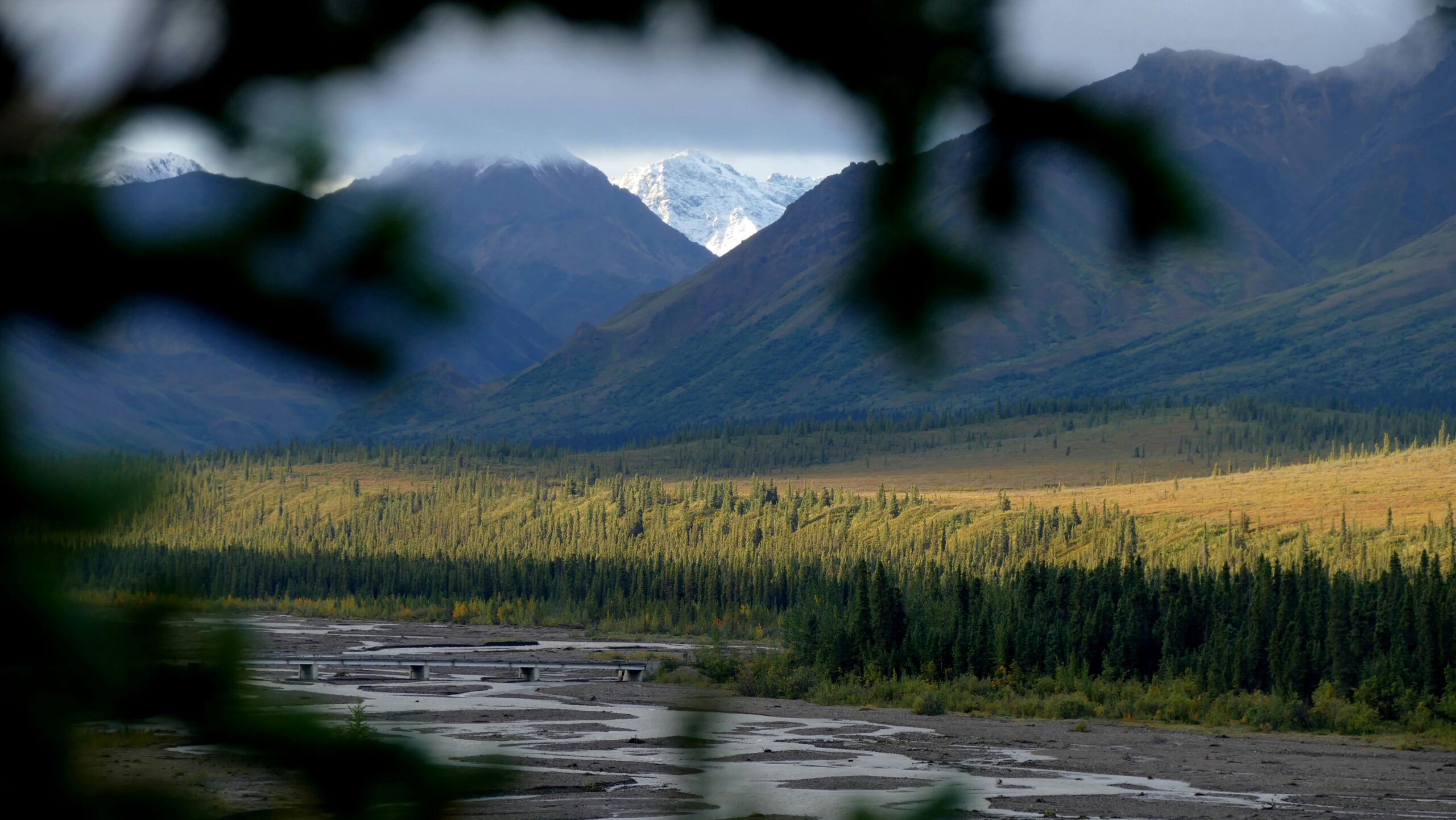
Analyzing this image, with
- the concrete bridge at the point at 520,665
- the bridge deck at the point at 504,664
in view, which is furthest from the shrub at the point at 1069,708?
the bridge deck at the point at 504,664

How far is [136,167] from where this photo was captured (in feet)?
6.91

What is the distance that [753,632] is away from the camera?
103750 millimetres

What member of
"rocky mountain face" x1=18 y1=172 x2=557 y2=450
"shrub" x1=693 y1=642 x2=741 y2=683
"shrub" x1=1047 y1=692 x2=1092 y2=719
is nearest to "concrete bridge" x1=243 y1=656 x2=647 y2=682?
"shrub" x1=693 y1=642 x2=741 y2=683

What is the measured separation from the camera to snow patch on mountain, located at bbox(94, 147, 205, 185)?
2.05 metres

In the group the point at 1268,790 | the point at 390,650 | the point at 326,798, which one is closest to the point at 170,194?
the point at 326,798

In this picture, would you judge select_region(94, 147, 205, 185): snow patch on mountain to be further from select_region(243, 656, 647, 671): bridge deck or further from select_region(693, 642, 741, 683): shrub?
select_region(243, 656, 647, 671): bridge deck

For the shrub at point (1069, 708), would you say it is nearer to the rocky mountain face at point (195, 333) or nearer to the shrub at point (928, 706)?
the shrub at point (928, 706)

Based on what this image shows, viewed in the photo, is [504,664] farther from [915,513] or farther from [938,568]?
[915,513]

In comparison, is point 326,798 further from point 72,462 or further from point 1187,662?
point 1187,662

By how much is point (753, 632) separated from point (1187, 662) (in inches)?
1721

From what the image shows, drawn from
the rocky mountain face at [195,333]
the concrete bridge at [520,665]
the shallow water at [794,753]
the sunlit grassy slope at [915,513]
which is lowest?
the shallow water at [794,753]

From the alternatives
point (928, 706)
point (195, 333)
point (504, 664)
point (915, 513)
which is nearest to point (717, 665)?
point (928, 706)

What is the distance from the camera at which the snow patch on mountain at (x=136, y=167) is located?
2.05 m

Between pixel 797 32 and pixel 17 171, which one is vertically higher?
pixel 797 32
